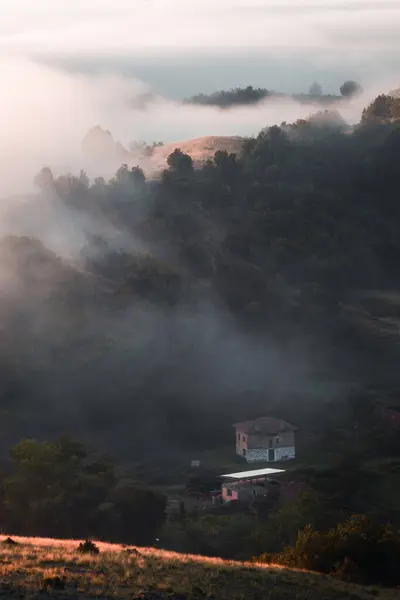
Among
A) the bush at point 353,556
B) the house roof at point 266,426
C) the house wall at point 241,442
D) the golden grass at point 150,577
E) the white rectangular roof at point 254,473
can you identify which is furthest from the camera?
the house roof at point 266,426

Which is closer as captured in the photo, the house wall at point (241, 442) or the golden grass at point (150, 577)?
the golden grass at point (150, 577)

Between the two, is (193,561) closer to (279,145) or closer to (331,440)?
(331,440)

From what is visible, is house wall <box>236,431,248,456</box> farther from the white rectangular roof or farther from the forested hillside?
the white rectangular roof

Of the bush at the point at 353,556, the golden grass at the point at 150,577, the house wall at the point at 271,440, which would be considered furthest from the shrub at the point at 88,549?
the house wall at the point at 271,440

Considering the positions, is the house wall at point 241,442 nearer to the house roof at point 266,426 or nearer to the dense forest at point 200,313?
the house roof at point 266,426

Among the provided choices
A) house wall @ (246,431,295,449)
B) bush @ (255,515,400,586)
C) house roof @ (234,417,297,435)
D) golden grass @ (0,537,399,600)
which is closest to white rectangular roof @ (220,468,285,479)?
house wall @ (246,431,295,449)

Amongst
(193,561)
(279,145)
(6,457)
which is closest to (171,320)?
(6,457)
